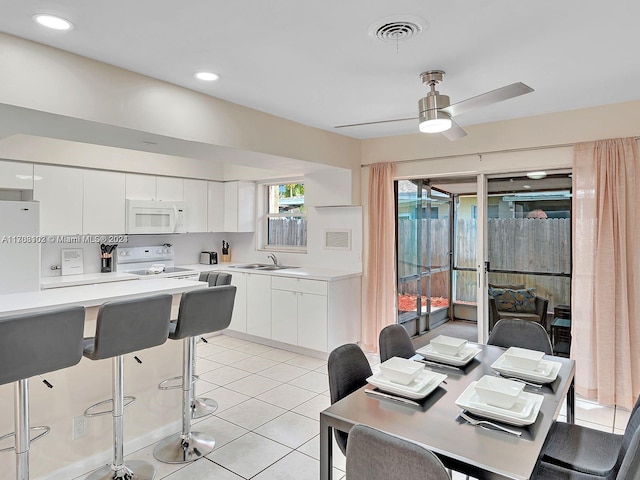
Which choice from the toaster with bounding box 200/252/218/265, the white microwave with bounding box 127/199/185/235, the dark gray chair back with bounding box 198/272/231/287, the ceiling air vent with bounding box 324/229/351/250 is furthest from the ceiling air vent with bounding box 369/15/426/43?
the toaster with bounding box 200/252/218/265

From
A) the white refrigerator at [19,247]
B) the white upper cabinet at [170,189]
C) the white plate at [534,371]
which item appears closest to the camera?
the white plate at [534,371]

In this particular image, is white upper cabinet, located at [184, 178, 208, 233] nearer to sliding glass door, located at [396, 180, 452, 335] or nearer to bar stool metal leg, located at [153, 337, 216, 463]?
sliding glass door, located at [396, 180, 452, 335]

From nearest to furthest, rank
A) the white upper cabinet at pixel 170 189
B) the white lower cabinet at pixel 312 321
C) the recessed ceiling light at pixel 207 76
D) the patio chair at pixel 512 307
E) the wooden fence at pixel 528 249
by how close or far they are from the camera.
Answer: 1. the recessed ceiling light at pixel 207 76
2. the wooden fence at pixel 528 249
3. the patio chair at pixel 512 307
4. the white lower cabinet at pixel 312 321
5. the white upper cabinet at pixel 170 189

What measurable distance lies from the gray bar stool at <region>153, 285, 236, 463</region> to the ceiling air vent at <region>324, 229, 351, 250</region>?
242cm

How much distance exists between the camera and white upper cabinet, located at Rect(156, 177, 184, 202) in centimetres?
524

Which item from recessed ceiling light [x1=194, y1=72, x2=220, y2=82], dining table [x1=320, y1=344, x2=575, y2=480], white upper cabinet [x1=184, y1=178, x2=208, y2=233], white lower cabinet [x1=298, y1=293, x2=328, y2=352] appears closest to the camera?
dining table [x1=320, y1=344, x2=575, y2=480]

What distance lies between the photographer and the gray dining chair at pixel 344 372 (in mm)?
2049

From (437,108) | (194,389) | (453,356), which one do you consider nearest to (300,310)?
(194,389)

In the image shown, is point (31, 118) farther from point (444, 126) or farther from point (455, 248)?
point (455, 248)

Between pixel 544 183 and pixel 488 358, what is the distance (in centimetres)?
231

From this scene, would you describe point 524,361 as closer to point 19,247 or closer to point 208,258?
point 19,247

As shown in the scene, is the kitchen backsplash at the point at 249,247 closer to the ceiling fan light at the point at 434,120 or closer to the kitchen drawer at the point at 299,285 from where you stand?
the kitchen drawer at the point at 299,285

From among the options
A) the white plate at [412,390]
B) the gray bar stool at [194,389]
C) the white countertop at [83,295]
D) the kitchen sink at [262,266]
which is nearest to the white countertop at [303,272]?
the kitchen sink at [262,266]

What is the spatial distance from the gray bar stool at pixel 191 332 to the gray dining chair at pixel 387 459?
1643 mm
